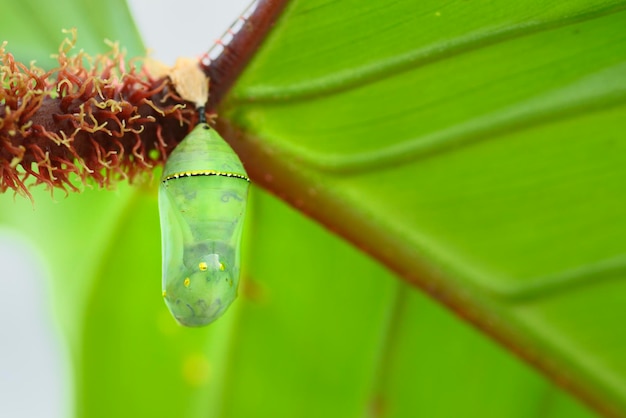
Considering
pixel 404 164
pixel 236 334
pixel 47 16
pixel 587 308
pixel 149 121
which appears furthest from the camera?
pixel 236 334

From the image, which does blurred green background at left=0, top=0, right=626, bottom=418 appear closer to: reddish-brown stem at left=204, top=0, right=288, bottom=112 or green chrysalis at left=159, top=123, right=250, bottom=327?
reddish-brown stem at left=204, top=0, right=288, bottom=112

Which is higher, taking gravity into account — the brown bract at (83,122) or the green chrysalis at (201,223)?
the brown bract at (83,122)

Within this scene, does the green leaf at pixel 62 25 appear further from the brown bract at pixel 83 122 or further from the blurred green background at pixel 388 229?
the brown bract at pixel 83 122

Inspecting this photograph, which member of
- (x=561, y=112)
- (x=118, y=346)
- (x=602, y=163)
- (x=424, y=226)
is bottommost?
(x=118, y=346)

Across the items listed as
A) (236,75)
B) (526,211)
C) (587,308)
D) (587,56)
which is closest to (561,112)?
(587,56)

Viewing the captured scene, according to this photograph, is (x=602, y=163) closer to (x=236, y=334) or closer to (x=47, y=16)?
(x=236, y=334)

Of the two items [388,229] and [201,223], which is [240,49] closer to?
[201,223]

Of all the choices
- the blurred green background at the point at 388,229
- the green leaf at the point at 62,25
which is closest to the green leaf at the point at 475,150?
the blurred green background at the point at 388,229
